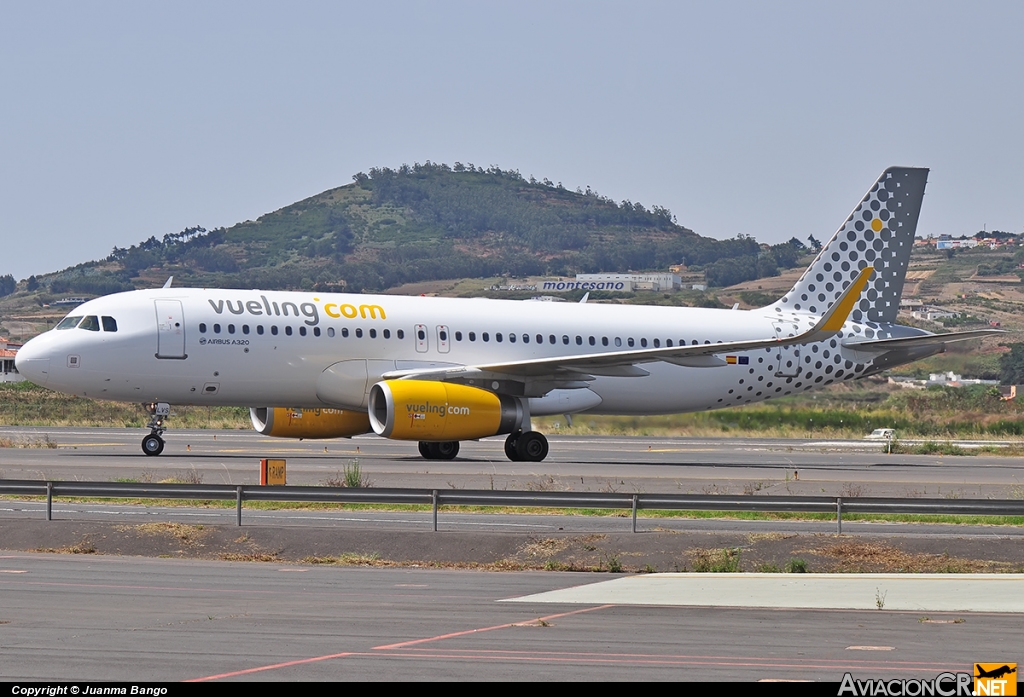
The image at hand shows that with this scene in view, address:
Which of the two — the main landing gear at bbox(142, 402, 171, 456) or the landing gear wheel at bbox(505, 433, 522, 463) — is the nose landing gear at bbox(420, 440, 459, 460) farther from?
the main landing gear at bbox(142, 402, 171, 456)

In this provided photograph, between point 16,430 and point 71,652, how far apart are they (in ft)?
139

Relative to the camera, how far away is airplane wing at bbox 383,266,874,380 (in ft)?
115

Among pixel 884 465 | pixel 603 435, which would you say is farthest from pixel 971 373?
pixel 884 465

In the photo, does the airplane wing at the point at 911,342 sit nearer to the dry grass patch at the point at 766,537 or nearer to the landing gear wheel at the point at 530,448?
the landing gear wheel at the point at 530,448

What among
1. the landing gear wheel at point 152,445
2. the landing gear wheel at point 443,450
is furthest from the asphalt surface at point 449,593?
the landing gear wheel at point 443,450

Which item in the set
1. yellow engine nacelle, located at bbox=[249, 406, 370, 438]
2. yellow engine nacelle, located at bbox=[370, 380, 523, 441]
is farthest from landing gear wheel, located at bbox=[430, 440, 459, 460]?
yellow engine nacelle, located at bbox=[249, 406, 370, 438]

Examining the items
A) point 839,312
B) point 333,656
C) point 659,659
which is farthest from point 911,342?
point 333,656

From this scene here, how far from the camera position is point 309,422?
37.8 m

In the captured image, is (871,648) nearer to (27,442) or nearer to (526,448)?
(526,448)

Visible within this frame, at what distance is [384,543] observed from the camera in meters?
19.4

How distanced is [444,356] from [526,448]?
3.16 meters

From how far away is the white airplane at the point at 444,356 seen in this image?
1335 inches

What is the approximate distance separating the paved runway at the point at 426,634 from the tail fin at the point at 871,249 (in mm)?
28030

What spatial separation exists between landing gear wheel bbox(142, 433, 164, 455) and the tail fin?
18092 millimetres
